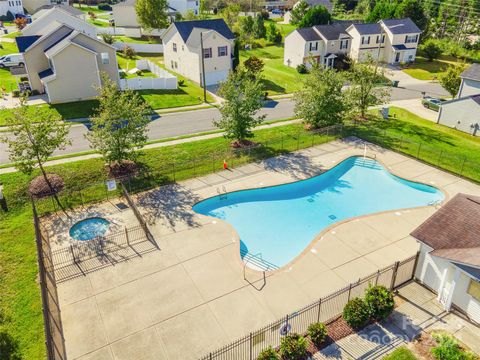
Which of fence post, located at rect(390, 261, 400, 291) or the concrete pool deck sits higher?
fence post, located at rect(390, 261, 400, 291)

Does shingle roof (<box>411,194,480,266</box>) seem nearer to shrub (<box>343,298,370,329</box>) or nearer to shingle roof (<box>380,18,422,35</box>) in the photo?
shrub (<box>343,298,370,329</box>)

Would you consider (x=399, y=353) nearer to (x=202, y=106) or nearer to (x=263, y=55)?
(x=202, y=106)

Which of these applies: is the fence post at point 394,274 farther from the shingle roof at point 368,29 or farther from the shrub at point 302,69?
the shingle roof at point 368,29

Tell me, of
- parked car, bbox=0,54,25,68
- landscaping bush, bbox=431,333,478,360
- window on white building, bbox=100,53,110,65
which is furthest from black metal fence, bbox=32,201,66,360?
parked car, bbox=0,54,25,68

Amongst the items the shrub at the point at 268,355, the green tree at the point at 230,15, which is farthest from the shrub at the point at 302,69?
the shrub at the point at 268,355

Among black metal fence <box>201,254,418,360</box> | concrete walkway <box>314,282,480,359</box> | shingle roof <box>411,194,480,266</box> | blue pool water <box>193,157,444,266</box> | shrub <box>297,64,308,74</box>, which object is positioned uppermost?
shingle roof <box>411,194,480,266</box>

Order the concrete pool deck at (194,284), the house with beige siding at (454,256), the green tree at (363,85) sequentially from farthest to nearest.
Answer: the green tree at (363,85), the house with beige siding at (454,256), the concrete pool deck at (194,284)

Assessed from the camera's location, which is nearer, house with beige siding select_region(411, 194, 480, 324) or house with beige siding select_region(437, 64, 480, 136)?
house with beige siding select_region(411, 194, 480, 324)
